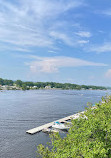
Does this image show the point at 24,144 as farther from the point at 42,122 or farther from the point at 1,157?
the point at 42,122

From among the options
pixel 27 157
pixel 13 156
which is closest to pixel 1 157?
pixel 13 156

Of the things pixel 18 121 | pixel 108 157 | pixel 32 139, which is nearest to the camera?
pixel 108 157

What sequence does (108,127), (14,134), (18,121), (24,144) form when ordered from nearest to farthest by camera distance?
(108,127) → (24,144) → (14,134) → (18,121)

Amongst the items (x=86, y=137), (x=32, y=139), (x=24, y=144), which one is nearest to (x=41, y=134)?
(x=32, y=139)

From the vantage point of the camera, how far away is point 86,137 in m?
16.9

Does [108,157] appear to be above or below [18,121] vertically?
above

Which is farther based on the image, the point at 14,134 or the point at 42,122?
the point at 42,122

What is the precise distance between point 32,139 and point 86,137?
28.2m

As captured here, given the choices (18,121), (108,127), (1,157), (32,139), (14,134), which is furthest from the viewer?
(18,121)

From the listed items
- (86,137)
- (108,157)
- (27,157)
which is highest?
(86,137)

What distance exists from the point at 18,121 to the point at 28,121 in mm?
A: 4151

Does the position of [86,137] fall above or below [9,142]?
above

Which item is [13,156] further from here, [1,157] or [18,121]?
[18,121]

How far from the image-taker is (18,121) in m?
55.7
